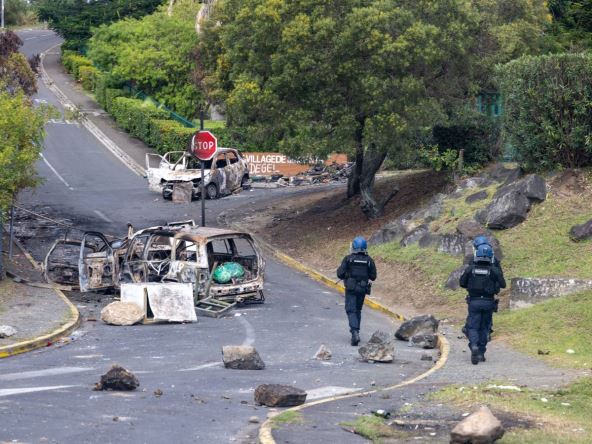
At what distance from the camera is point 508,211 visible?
74.0 ft

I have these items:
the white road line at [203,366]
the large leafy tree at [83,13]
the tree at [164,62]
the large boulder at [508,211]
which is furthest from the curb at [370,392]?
the large leafy tree at [83,13]

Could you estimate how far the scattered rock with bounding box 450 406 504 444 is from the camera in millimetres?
9133

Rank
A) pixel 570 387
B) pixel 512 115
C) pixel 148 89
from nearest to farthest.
→ pixel 570 387, pixel 512 115, pixel 148 89

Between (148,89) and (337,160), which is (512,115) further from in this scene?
(148,89)

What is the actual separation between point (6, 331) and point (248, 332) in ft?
12.5

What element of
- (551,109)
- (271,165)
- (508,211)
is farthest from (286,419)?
(271,165)

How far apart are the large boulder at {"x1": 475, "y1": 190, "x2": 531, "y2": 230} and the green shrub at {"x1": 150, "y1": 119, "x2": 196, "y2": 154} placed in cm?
2252

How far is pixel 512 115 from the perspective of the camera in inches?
977

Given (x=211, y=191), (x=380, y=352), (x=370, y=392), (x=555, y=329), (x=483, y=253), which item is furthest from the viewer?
(x=211, y=191)

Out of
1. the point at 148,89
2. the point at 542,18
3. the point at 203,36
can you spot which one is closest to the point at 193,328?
the point at 203,36

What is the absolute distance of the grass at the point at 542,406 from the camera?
9.73 metres

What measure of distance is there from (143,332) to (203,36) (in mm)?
16999

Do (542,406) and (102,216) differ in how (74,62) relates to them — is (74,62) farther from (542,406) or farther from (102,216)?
(542,406)

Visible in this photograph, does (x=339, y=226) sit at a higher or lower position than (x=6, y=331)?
higher
